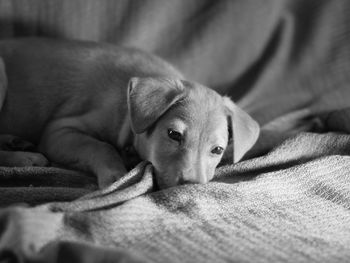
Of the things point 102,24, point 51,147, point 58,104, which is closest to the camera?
point 51,147

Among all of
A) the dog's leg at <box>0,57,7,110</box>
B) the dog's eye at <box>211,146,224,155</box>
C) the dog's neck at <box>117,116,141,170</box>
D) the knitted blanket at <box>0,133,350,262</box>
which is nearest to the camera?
the knitted blanket at <box>0,133,350,262</box>

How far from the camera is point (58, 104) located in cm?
325

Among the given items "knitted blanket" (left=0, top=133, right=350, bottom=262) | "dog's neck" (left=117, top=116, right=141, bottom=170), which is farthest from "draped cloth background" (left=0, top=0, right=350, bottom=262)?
"dog's neck" (left=117, top=116, right=141, bottom=170)

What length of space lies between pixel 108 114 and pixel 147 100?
1.67ft

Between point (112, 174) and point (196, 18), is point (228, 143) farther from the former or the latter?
point (196, 18)

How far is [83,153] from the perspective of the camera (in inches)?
110

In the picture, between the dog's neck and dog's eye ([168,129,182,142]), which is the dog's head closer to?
dog's eye ([168,129,182,142])

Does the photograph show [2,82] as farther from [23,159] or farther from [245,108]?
[245,108]

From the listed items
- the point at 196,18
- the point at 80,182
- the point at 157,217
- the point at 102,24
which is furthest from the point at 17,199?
the point at 196,18

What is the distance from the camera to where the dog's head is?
2.51 meters

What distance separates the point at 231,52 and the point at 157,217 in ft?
6.75

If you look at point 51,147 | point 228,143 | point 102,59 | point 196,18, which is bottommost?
point 51,147

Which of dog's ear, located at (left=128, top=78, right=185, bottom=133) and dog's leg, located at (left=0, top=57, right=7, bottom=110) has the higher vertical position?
dog's ear, located at (left=128, top=78, right=185, bottom=133)

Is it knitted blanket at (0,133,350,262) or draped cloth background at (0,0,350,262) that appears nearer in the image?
knitted blanket at (0,133,350,262)
